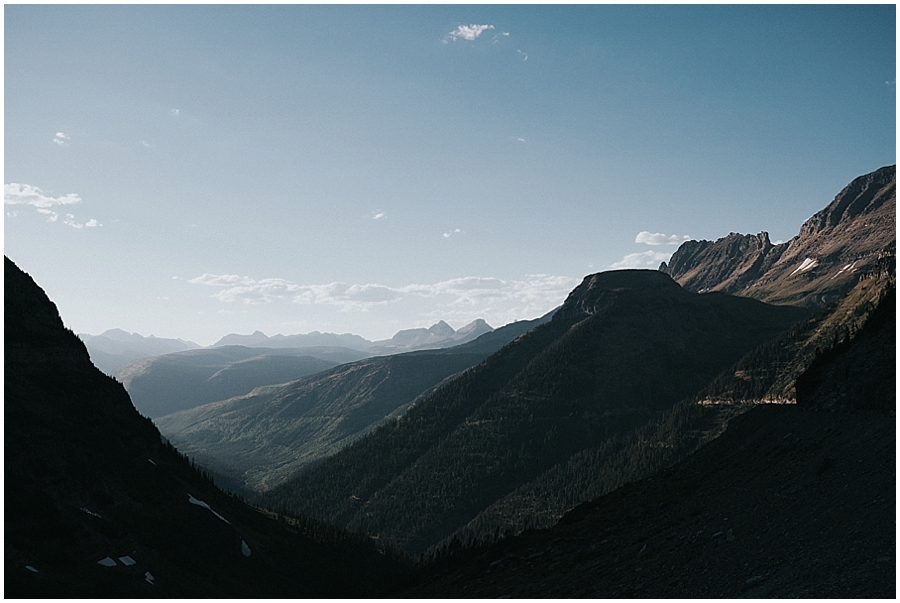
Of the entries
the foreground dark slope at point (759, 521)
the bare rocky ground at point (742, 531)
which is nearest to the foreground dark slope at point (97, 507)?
the foreground dark slope at point (759, 521)

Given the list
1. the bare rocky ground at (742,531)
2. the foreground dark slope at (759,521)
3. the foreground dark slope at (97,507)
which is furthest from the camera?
the foreground dark slope at (97,507)

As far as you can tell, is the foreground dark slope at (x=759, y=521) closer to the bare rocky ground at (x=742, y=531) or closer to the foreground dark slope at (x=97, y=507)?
the bare rocky ground at (x=742, y=531)

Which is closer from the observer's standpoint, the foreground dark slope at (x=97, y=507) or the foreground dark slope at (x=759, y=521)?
the foreground dark slope at (x=759, y=521)

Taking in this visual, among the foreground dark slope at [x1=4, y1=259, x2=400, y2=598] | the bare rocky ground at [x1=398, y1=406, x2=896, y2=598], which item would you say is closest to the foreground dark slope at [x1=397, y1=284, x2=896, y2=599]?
the bare rocky ground at [x1=398, y1=406, x2=896, y2=598]

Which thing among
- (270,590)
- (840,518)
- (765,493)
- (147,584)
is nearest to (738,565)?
(840,518)

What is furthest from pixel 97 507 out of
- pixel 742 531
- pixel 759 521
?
pixel 759 521

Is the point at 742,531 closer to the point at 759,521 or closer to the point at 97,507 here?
the point at 759,521
